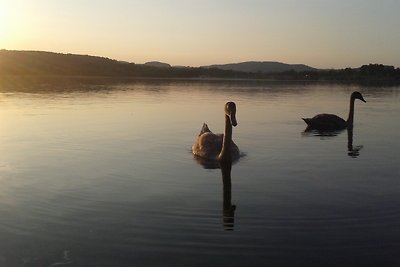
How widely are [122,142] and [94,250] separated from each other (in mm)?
11013

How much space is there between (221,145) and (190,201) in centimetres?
581

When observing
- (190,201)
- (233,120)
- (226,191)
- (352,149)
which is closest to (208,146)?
(233,120)

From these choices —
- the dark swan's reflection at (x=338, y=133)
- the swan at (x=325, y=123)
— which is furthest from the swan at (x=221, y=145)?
the swan at (x=325, y=123)

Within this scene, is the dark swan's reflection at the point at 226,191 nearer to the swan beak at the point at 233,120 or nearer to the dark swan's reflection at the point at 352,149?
the swan beak at the point at 233,120

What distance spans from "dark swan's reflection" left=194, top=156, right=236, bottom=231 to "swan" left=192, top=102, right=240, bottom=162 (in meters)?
0.24

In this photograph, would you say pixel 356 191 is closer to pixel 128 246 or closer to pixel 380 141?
pixel 128 246

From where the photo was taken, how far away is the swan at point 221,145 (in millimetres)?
14539

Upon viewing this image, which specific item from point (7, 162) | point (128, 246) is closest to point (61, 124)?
point (7, 162)

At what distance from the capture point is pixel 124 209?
1020cm

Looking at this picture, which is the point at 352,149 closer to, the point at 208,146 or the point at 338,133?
the point at 338,133

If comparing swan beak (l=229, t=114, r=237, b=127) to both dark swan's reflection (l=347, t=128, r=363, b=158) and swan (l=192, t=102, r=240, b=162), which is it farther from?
dark swan's reflection (l=347, t=128, r=363, b=158)

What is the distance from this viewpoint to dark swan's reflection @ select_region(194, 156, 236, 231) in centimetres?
946

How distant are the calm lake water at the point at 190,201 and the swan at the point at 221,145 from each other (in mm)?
387

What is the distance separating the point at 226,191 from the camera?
38.6ft
